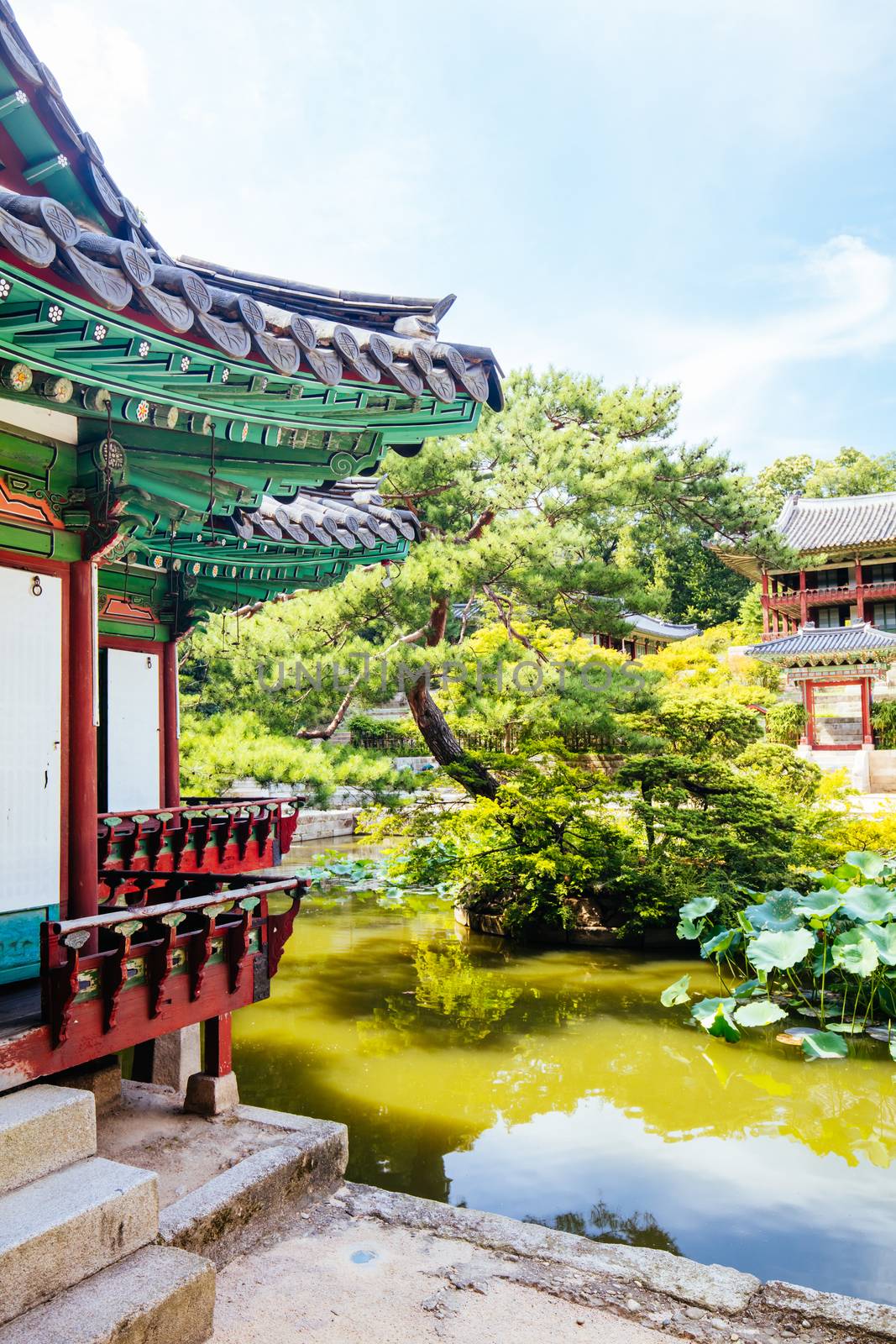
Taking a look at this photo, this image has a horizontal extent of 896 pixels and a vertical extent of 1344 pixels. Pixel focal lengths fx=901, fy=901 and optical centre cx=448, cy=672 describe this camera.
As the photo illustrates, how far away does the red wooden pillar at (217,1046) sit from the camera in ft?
12.8

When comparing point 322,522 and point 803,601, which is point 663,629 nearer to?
point 803,601

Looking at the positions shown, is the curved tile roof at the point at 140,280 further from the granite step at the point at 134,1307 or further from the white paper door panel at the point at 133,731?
the white paper door panel at the point at 133,731

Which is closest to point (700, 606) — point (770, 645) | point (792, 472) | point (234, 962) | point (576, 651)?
point (792, 472)

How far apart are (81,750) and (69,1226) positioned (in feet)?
6.22

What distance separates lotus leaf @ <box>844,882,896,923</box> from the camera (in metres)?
5.42

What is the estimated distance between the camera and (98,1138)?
3.69 meters

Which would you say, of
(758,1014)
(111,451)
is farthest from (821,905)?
(111,451)

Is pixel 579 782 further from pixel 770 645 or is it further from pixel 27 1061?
pixel 770 645

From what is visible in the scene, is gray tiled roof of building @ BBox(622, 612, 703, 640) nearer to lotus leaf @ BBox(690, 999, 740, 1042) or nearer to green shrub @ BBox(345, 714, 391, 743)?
green shrub @ BBox(345, 714, 391, 743)

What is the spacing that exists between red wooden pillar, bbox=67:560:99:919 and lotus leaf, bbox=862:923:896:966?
4.46 meters

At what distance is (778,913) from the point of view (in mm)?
6191

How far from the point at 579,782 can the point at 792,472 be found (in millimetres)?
37373

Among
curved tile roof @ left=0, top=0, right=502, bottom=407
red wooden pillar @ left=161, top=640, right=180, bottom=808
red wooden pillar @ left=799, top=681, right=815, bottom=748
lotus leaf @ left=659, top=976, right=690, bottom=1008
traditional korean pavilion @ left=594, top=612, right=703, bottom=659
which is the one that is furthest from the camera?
traditional korean pavilion @ left=594, top=612, right=703, bottom=659

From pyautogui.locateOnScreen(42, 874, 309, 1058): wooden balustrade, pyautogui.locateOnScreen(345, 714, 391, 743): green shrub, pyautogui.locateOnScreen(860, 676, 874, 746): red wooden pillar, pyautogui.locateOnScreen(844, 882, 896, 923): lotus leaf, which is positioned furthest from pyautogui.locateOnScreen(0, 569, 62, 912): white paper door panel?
pyautogui.locateOnScreen(860, 676, 874, 746): red wooden pillar
